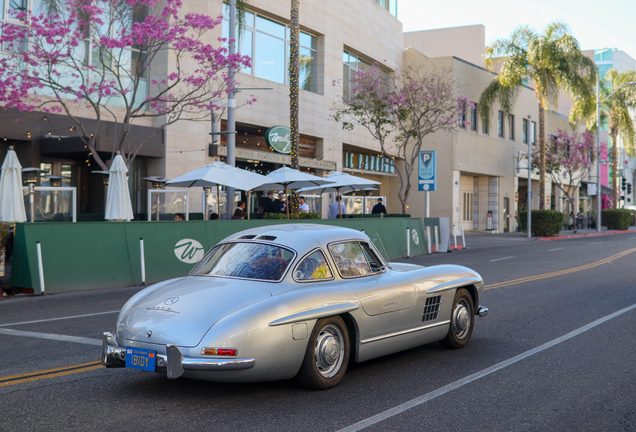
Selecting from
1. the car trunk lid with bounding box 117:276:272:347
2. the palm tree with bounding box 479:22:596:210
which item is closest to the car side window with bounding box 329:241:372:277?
the car trunk lid with bounding box 117:276:272:347

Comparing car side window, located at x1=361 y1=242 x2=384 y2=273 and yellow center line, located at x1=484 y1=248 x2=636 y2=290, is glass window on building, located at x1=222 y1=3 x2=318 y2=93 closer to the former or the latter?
yellow center line, located at x1=484 y1=248 x2=636 y2=290

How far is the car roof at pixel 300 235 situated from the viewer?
586cm

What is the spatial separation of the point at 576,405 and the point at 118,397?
3.77 m

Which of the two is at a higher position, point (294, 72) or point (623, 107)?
point (623, 107)

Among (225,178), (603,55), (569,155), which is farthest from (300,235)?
(603,55)

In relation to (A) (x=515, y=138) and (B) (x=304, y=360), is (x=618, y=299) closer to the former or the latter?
(B) (x=304, y=360)

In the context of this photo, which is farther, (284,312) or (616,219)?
(616,219)

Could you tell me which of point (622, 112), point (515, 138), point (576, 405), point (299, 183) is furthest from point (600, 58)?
point (576, 405)

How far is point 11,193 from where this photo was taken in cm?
1449

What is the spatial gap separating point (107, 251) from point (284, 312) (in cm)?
908

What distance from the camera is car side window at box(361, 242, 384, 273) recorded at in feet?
21.1

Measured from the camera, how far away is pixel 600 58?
91688mm

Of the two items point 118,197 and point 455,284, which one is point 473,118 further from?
point 455,284

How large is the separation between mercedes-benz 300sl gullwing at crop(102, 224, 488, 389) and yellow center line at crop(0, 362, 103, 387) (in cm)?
83
